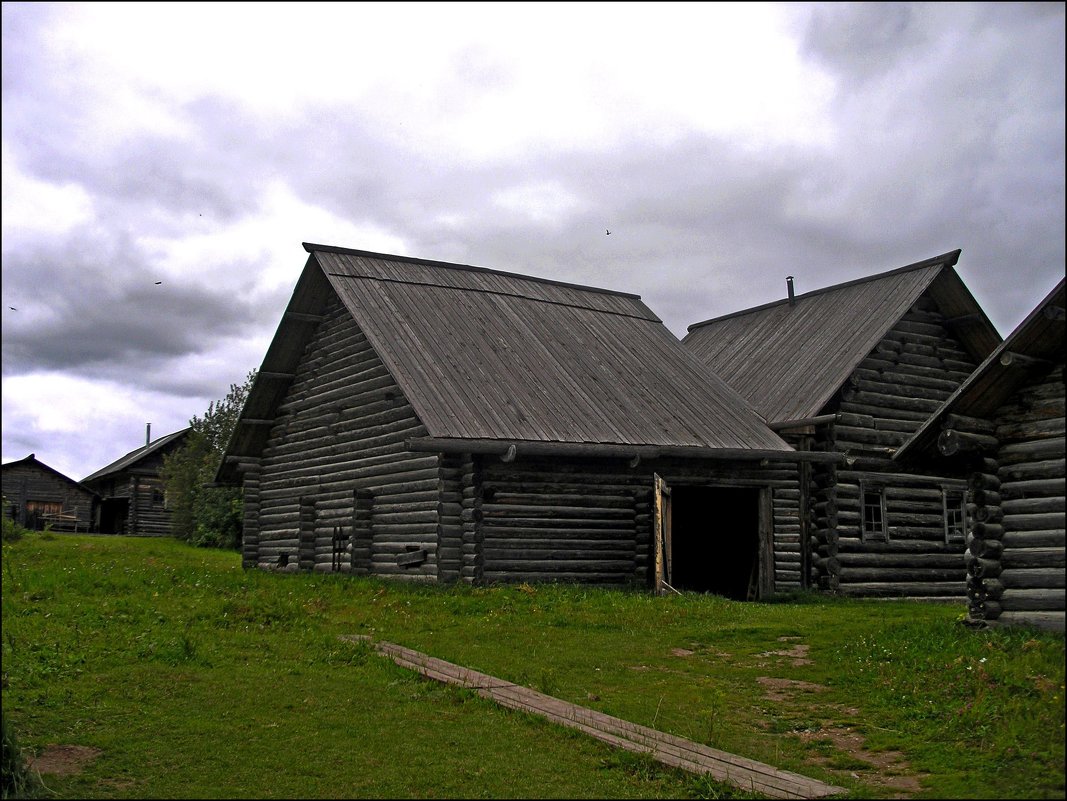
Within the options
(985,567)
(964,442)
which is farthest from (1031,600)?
(964,442)

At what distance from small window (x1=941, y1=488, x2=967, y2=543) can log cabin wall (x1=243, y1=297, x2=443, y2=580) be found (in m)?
13.1

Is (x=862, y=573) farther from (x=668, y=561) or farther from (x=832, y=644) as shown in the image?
(x=832, y=644)

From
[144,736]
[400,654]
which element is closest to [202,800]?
[144,736]

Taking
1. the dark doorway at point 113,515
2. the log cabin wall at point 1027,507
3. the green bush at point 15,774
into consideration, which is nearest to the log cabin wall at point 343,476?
the log cabin wall at point 1027,507

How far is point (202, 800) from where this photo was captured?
7.83 m

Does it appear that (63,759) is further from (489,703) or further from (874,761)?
(874,761)

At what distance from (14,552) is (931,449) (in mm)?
23224

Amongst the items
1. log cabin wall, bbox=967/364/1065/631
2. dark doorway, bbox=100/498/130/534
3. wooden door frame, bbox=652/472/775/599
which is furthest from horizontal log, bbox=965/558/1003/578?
dark doorway, bbox=100/498/130/534

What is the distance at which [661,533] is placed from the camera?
20438mm

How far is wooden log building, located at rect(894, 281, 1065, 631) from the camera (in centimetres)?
1102

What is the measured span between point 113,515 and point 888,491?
5079 cm

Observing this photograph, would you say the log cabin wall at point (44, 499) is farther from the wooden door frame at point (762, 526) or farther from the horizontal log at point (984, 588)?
the horizontal log at point (984, 588)

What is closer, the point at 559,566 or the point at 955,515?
the point at 559,566

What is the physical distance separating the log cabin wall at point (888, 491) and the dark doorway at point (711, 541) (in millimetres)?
2971
